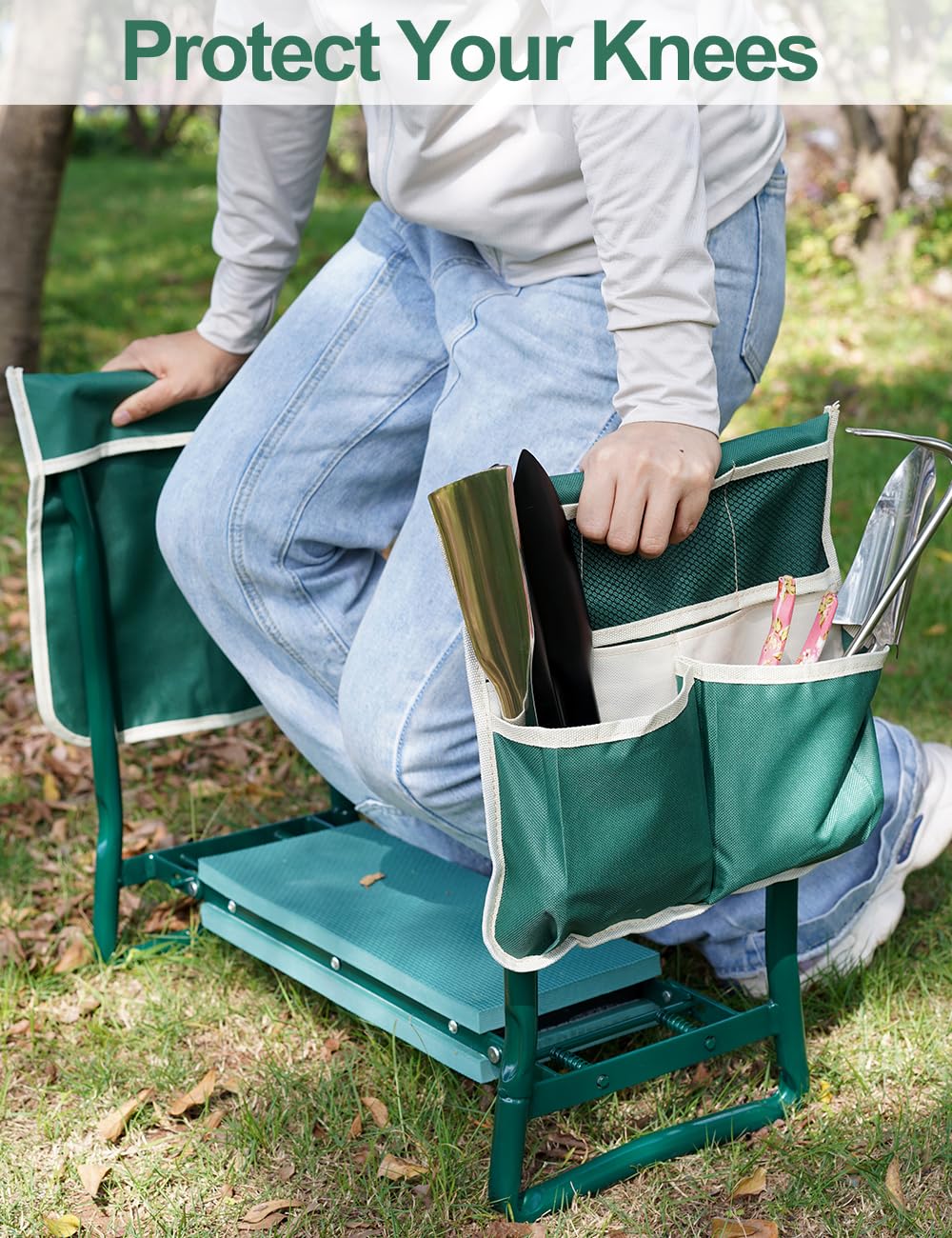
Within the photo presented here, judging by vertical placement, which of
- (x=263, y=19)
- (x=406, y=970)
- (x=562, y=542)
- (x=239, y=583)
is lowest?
(x=406, y=970)

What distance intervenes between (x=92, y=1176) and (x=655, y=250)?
4.59 ft

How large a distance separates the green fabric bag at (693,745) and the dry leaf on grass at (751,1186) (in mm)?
425

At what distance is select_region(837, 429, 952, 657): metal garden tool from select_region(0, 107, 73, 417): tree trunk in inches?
157

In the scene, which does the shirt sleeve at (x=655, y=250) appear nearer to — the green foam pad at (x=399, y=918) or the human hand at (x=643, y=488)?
the human hand at (x=643, y=488)

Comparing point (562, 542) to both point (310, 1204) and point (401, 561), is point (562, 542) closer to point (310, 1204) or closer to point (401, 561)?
point (401, 561)

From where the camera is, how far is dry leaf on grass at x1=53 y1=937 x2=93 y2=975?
Result: 8.14 ft

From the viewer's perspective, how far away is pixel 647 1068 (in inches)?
75.9

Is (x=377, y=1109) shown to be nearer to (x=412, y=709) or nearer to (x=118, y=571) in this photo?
(x=412, y=709)

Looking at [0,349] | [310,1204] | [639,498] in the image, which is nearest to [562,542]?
[639,498]

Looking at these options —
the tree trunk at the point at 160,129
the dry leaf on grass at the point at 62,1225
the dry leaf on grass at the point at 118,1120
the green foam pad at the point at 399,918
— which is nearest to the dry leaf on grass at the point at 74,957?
the green foam pad at the point at 399,918

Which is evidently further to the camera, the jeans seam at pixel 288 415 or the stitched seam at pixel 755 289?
the jeans seam at pixel 288 415

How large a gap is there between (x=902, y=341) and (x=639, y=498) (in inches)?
224

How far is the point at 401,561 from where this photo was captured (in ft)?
6.75

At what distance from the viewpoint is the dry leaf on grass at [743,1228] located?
5.90 feet
